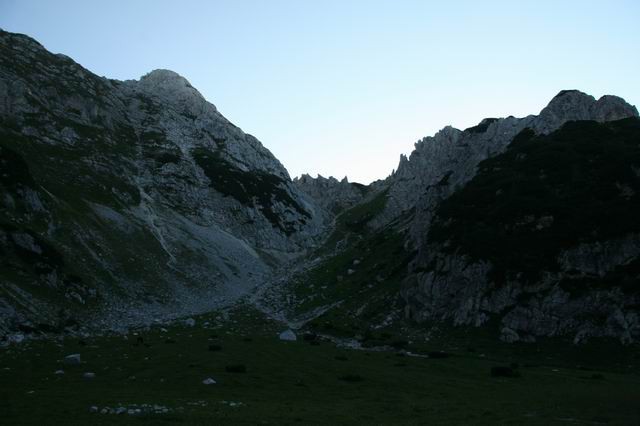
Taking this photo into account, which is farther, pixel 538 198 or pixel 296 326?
pixel 296 326

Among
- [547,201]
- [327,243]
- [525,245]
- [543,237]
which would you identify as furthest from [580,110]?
[327,243]

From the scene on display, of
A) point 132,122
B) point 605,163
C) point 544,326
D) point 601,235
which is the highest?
point 132,122

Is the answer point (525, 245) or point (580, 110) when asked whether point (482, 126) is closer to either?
point (580, 110)

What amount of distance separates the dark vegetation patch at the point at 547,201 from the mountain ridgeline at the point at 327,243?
0.67 ft

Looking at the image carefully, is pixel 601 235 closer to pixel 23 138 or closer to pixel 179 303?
pixel 179 303

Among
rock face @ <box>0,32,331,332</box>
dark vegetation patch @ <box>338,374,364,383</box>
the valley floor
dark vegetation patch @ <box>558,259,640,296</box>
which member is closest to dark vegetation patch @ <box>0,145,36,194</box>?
rock face @ <box>0,32,331,332</box>

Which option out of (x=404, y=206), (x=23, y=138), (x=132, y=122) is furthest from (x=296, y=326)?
(x=132, y=122)

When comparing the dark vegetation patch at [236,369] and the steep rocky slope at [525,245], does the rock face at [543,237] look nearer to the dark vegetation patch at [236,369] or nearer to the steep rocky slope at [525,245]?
the steep rocky slope at [525,245]

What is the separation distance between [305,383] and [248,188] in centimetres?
12882

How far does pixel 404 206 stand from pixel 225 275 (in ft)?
210

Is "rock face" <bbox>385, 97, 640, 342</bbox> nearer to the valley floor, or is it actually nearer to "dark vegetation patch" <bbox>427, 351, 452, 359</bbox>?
the valley floor

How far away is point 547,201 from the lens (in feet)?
192

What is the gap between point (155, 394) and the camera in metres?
25.1

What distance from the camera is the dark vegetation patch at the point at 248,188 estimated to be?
14638 cm
